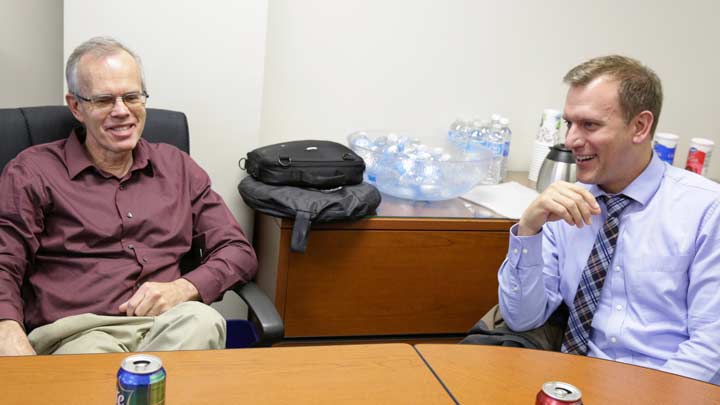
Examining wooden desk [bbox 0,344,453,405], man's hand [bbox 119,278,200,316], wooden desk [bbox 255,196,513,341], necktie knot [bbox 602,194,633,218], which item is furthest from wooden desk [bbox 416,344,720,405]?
wooden desk [bbox 255,196,513,341]

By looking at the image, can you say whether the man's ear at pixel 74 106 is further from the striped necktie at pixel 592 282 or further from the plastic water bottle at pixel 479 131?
the plastic water bottle at pixel 479 131

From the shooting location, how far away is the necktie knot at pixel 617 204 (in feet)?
6.11

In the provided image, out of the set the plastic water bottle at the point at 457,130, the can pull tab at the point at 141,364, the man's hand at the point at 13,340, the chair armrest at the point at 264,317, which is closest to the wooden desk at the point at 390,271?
the plastic water bottle at the point at 457,130

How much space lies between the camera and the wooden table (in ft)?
7.98

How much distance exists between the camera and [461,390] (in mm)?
1317

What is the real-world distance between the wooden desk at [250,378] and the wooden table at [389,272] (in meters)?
1.02

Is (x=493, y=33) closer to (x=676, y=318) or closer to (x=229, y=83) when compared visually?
(x=229, y=83)

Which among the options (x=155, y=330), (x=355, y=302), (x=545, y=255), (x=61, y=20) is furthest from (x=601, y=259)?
(x=61, y=20)

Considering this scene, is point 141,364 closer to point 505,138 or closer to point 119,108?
point 119,108

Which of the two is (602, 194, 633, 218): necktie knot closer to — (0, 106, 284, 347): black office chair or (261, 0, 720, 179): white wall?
(0, 106, 284, 347): black office chair

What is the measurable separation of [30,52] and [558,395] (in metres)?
2.16

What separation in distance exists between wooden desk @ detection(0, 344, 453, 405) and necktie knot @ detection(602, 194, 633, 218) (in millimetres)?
739

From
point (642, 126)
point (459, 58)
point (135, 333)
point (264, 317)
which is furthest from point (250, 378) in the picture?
point (459, 58)

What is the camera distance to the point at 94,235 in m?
1.94
